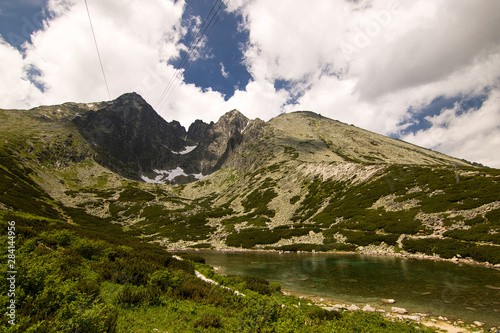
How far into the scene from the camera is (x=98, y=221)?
95.9 meters

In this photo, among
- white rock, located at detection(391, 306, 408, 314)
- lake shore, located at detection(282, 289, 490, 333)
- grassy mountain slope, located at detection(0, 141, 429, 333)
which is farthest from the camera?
white rock, located at detection(391, 306, 408, 314)

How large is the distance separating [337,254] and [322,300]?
2465 cm

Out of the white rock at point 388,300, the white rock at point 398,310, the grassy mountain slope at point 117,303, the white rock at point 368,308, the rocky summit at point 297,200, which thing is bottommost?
the white rock at point 368,308

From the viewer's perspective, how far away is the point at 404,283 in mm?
21641

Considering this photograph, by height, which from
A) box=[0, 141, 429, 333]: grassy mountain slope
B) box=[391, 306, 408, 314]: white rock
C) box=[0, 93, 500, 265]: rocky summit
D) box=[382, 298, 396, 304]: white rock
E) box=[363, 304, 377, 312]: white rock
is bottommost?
box=[363, 304, 377, 312]: white rock

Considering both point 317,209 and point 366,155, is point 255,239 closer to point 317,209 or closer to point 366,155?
point 317,209

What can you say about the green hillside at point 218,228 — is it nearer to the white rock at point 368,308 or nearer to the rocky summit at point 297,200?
the rocky summit at point 297,200

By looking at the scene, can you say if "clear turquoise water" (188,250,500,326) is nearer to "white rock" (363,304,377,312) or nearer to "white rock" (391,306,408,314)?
"white rock" (391,306,408,314)

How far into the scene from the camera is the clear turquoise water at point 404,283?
1566 centimetres

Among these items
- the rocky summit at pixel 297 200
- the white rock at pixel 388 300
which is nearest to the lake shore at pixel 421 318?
the white rock at pixel 388 300

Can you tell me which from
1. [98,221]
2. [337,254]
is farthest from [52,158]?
[337,254]

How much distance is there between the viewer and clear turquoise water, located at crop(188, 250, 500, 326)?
15.7 m

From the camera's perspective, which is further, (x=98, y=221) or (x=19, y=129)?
(x=19, y=129)

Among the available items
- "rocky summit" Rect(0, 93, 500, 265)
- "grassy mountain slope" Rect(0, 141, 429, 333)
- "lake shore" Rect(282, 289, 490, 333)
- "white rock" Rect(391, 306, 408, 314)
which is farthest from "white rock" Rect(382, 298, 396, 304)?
"rocky summit" Rect(0, 93, 500, 265)
